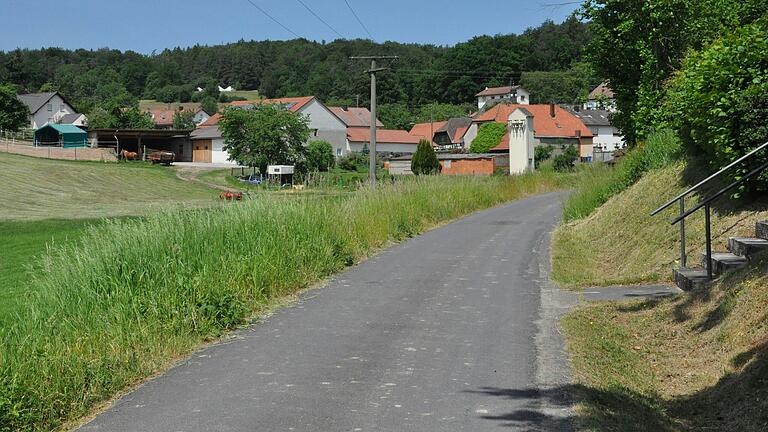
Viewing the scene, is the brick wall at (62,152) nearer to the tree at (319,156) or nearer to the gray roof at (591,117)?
the tree at (319,156)

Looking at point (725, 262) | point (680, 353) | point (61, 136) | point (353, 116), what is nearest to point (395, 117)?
point (353, 116)

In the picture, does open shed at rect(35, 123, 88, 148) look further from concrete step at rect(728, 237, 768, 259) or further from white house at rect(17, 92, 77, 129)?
concrete step at rect(728, 237, 768, 259)

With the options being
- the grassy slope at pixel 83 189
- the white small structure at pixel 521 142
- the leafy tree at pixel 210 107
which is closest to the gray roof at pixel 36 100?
the leafy tree at pixel 210 107

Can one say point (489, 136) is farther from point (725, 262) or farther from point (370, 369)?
point (370, 369)

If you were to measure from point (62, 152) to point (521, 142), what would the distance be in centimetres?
4305

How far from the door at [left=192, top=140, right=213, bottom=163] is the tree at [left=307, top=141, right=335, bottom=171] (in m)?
19.6

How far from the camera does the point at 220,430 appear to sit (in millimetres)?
6477

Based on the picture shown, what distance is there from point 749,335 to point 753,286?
0.91m

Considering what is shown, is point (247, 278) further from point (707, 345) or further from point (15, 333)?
point (707, 345)

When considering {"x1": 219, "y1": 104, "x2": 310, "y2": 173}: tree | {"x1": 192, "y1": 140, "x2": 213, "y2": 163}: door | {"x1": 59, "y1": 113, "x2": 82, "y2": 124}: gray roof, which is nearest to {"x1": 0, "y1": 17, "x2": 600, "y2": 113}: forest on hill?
{"x1": 59, "y1": 113, "x2": 82, "y2": 124}: gray roof

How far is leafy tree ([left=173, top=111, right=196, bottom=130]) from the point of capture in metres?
123

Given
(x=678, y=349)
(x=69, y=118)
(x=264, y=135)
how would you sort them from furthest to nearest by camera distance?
(x=69, y=118), (x=264, y=135), (x=678, y=349)

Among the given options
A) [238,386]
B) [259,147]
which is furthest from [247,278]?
[259,147]

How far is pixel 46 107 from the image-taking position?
12294 cm
